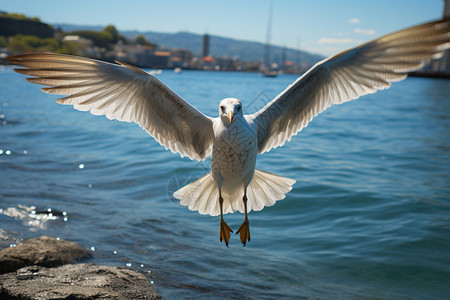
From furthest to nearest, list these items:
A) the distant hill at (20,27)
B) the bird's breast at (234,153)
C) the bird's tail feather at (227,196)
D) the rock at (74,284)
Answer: the distant hill at (20,27), the bird's tail feather at (227,196), the bird's breast at (234,153), the rock at (74,284)

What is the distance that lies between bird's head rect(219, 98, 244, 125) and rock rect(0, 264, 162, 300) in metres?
1.78

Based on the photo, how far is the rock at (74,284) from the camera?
399cm

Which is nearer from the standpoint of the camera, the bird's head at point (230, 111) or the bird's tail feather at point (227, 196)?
the bird's head at point (230, 111)

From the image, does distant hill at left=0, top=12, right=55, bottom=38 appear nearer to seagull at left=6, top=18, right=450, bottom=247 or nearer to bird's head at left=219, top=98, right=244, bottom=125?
seagull at left=6, top=18, right=450, bottom=247

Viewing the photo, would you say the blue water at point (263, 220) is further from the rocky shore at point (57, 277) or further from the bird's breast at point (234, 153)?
the bird's breast at point (234, 153)

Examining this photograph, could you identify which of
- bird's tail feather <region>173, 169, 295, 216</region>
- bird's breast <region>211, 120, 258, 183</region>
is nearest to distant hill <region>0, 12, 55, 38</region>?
bird's tail feather <region>173, 169, 295, 216</region>

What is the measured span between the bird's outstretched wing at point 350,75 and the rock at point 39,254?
8.17 ft

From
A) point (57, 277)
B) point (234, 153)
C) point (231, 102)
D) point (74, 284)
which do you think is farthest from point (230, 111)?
point (57, 277)

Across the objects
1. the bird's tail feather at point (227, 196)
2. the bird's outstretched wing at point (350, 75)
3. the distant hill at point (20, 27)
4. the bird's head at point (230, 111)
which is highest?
the distant hill at point (20, 27)

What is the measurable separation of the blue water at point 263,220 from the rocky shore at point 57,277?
63 cm

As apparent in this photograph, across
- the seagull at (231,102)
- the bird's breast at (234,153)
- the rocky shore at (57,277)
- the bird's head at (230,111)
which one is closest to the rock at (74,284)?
the rocky shore at (57,277)

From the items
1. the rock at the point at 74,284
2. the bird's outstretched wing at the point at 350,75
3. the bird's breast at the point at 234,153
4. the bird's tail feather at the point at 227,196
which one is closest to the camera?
the bird's outstretched wing at the point at 350,75

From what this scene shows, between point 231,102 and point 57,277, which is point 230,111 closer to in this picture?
point 231,102

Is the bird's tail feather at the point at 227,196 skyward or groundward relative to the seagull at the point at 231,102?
groundward
